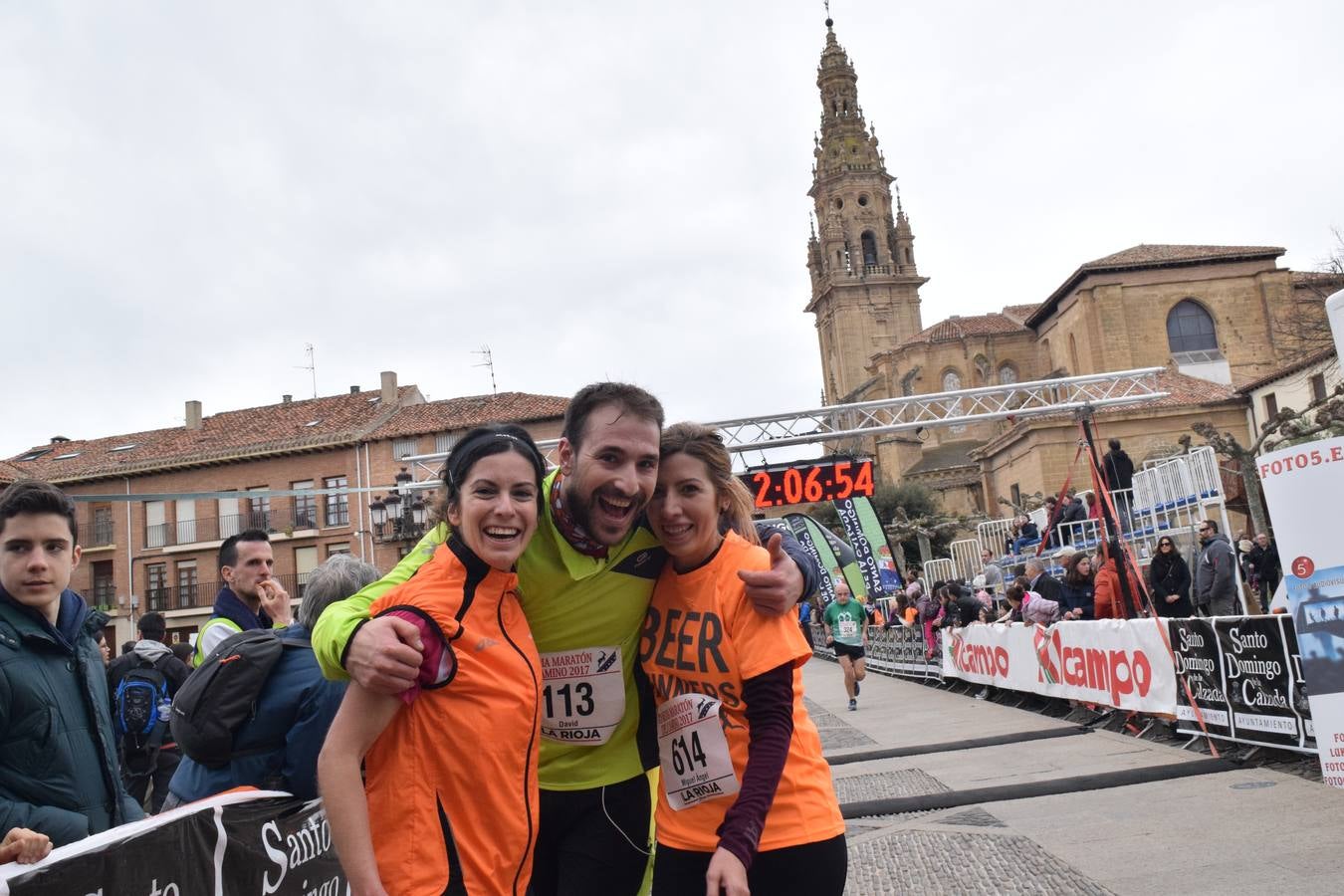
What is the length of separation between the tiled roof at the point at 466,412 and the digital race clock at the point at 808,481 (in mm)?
30847

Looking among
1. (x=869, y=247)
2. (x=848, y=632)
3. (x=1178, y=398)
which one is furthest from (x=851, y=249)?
(x=848, y=632)

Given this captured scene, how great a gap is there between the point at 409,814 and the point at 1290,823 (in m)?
5.90

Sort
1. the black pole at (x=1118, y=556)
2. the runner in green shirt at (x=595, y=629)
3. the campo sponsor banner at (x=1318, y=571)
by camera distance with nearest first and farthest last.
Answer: the runner in green shirt at (x=595, y=629) < the campo sponsor banner at (x=1318, y=571) < the black pole at (x=1118, y=556)

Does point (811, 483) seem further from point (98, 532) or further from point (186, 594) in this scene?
point (98, 532)

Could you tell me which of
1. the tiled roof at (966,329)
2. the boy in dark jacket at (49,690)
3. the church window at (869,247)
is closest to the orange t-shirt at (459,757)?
the boy in dark jacket at (49,690)

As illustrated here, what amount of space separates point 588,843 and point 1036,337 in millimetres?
70285

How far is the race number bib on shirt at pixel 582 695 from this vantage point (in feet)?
10.0

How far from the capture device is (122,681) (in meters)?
7.70

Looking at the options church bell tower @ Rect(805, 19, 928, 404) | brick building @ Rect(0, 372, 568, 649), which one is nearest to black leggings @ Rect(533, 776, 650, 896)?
brick building @ Rect(0, 372, 568, 649)

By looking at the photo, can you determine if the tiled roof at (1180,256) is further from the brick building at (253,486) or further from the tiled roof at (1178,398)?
the brick building at (253,486)

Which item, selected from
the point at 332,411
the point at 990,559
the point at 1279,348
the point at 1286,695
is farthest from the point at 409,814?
the point at 1279,348

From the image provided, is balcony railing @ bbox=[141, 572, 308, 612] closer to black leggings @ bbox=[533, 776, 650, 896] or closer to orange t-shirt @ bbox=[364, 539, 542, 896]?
black leggings @ bbox=[533, 776, 650, 896]

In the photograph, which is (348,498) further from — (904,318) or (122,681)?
(904,318)

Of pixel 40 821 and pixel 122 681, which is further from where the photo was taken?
pixel 122 681
